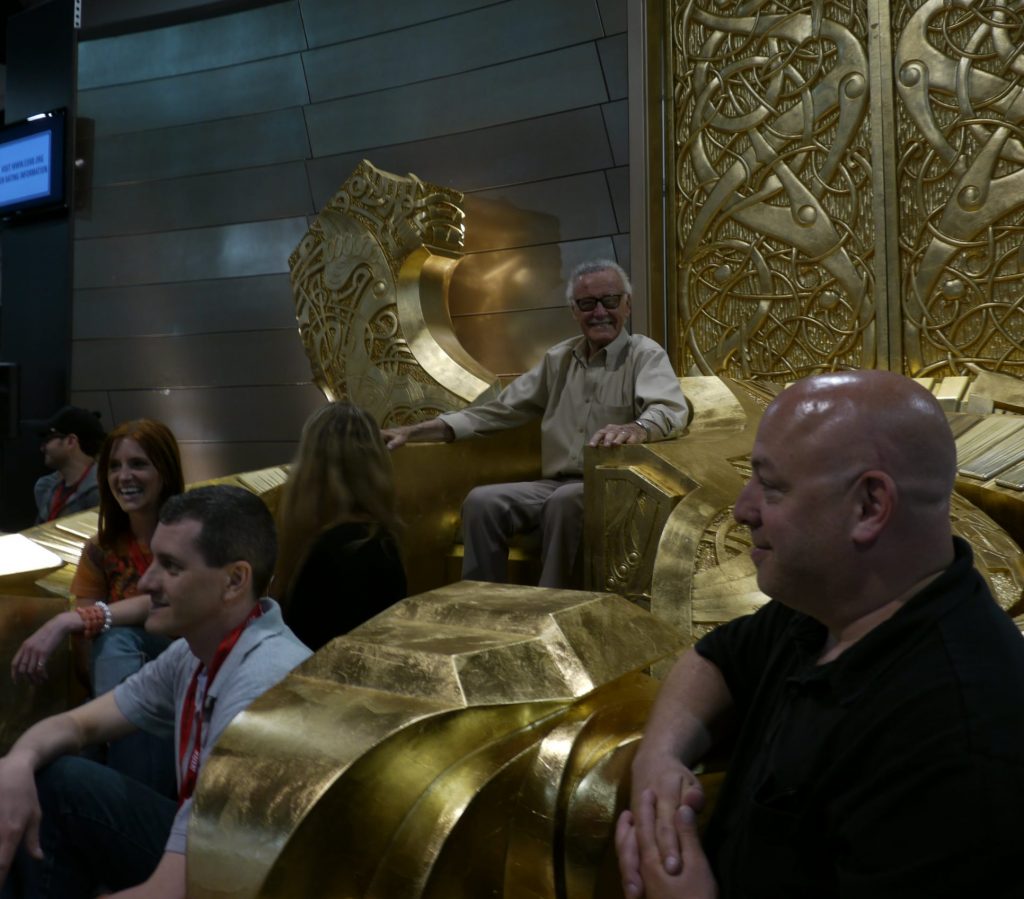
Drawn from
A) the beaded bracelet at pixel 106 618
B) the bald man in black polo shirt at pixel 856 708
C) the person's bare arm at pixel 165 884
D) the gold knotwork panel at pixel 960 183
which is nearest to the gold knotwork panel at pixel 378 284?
the gold knotwork panel at pixel 960 183

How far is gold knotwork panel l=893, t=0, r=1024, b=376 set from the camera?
12.3 feet

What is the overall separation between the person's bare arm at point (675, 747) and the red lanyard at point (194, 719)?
79 cm

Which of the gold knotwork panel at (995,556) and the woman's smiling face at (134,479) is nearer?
the gold knotwork panel at (995,556)

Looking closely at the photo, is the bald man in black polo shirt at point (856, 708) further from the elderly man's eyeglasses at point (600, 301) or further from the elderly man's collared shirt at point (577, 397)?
the elderly man's eyeglasses at point (600, 301)

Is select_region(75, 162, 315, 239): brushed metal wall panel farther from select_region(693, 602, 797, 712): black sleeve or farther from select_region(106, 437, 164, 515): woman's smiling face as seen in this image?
select_region(693, 602, 797, 712): black sleeve

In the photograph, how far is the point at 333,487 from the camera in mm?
2416

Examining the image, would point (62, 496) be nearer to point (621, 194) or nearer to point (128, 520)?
point (128, 520)

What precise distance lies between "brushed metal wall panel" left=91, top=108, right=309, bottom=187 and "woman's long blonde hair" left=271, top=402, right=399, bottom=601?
3508mm

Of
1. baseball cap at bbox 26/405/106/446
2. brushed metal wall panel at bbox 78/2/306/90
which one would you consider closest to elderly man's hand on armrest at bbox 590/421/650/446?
baseball cap at bbox 26/405/106/446

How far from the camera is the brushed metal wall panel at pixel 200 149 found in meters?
5.66

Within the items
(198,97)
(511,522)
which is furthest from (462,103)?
(511,522)

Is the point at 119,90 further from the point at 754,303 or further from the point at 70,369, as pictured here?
the point at 754,303

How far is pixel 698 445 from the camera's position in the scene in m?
3.12

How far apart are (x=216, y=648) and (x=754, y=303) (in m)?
3.02
